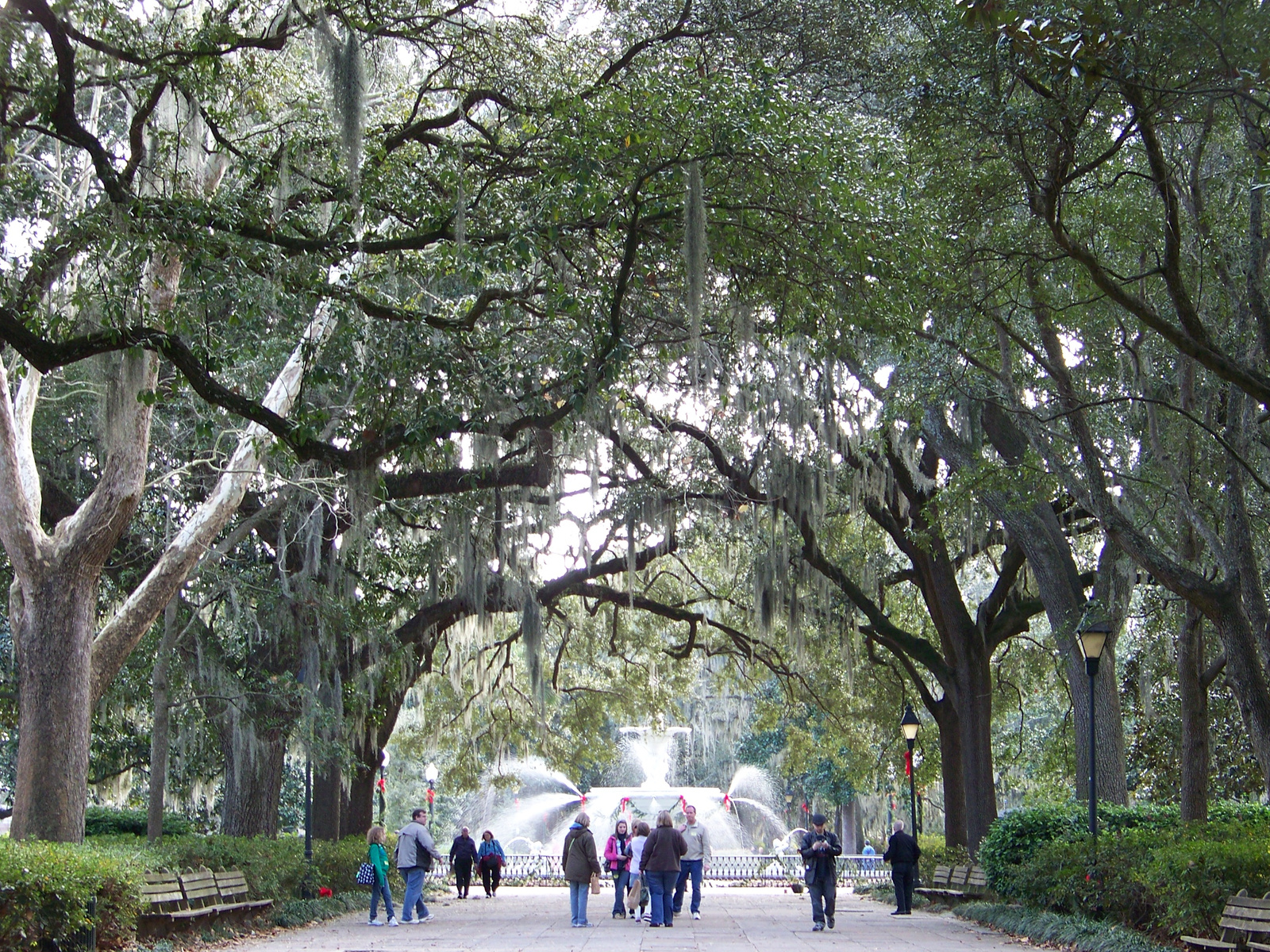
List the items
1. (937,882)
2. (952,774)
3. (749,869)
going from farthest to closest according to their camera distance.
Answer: (749,869)
(952,774)
(937,882)

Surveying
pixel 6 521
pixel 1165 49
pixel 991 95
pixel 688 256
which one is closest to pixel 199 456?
pixel 6 521

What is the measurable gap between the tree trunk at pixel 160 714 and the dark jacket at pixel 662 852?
19.6 ft

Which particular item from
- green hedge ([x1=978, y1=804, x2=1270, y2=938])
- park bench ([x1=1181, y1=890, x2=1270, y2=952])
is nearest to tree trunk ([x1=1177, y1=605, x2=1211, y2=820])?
green hedge ([x1=978, y1=804, x2=1270, y2=938])

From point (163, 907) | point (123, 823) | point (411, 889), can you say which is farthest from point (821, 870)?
point (123, 823)

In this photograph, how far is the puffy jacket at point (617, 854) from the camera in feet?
48.0

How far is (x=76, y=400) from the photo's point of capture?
14.4 meters

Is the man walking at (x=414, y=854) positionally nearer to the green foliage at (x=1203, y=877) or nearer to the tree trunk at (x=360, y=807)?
the tree trunk at (x=360, y=807)

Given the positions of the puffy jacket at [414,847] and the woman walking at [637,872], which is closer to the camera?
the puffy jacket at [414,847]

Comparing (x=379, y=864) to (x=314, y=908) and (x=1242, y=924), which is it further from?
(x=1242, y=924)

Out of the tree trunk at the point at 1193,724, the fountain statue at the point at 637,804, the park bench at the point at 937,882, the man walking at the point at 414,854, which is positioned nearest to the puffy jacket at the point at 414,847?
the man walking at the point at 414,854

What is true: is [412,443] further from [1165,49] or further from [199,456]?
[199,456]

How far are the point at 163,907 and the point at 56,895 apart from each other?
2.16 meters

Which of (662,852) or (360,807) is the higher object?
(662,852)

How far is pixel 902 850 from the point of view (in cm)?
1526
